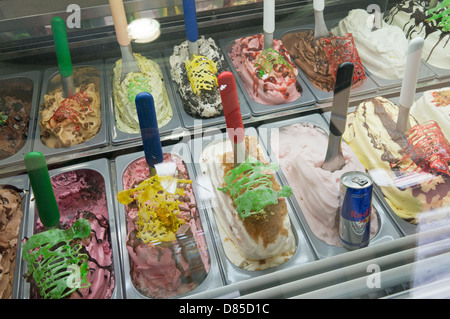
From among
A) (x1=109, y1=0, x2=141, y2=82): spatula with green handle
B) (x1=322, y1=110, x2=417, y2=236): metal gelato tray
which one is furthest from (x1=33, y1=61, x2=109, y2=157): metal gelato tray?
(x1=322, y1=110, x2=417, y2=236): metal gelato tray

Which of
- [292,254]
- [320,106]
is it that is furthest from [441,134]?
[292,254]

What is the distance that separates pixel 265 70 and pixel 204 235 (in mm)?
806

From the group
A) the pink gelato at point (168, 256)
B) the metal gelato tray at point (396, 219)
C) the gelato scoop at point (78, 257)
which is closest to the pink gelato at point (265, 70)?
the metal gelato tray at point (396, 219)

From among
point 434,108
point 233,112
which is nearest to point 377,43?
point 434,108

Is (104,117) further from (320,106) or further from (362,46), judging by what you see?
(362,46)

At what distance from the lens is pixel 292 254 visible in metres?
1.39

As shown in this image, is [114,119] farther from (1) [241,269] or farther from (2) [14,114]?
(1) [241,269]

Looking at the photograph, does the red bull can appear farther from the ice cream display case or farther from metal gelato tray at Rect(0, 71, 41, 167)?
metal gelato tray at Rect(0, 71, 41, 167)

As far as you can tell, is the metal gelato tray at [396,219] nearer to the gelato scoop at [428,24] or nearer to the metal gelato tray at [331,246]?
the metal gelato tray at [331,246]

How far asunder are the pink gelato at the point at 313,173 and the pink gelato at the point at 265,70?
0.17m

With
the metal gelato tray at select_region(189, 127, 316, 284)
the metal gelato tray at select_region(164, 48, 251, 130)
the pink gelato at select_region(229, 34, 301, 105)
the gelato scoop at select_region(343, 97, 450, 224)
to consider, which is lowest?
the metal gelato tray at select_region(189, 127, 316, 284)

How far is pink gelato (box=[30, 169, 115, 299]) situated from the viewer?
130cm

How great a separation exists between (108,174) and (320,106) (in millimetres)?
862

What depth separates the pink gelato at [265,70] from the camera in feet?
6.06
